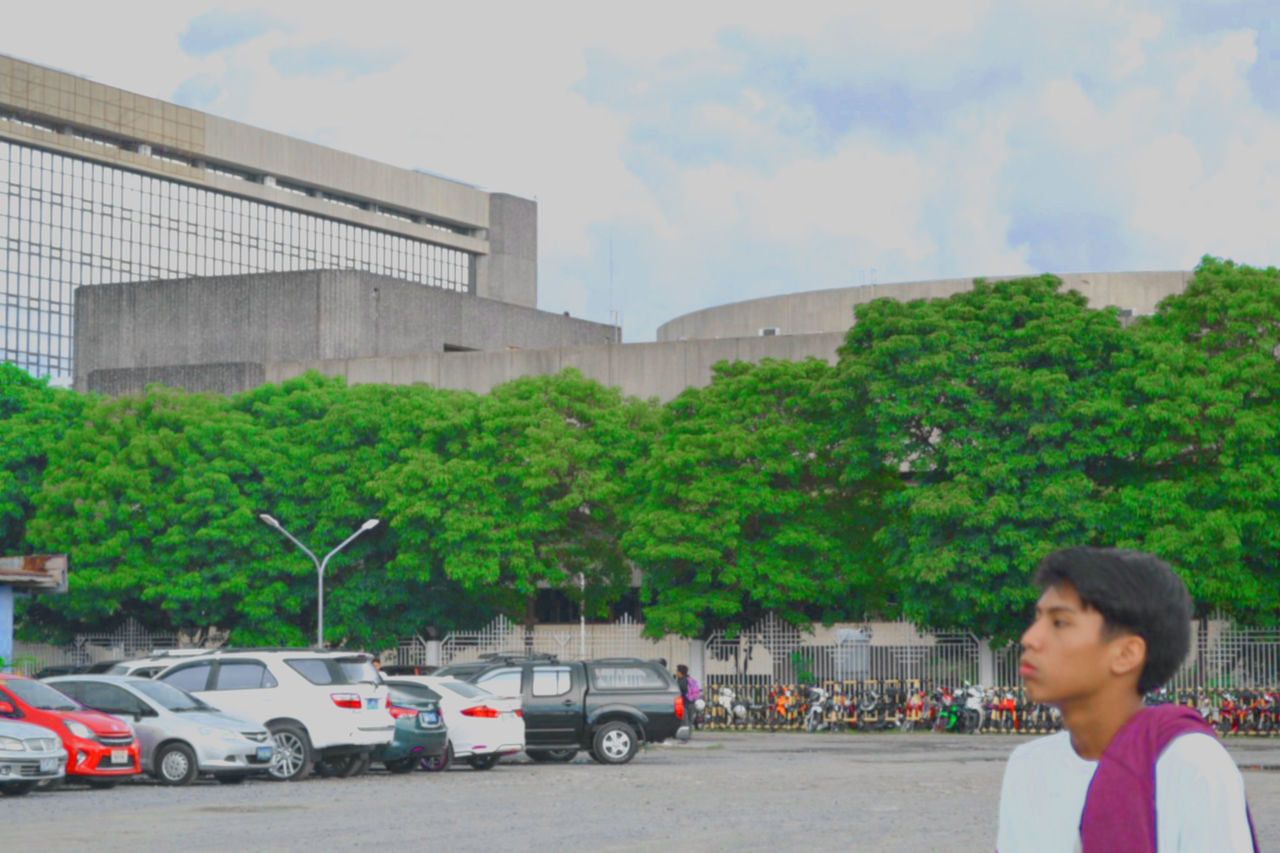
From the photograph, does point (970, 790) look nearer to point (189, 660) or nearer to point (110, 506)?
point (189, 660)

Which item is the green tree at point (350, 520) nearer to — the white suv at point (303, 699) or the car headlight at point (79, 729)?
the white suv at point (303, 699)

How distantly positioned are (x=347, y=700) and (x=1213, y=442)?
2652 centimetres

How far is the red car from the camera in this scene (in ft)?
75.9

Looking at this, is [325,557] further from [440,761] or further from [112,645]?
[440,761]

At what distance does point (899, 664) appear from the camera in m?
47.9

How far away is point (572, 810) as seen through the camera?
1973 centimetres

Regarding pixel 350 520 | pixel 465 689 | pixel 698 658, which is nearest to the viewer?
pixel 465 689

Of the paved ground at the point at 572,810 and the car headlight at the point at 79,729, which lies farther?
the car headlight at the point at 79,729

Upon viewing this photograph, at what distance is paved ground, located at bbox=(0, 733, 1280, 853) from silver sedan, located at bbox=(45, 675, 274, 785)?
0.32 metres

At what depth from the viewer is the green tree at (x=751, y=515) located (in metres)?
50.0

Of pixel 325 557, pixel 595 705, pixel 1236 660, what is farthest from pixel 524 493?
pixel 595 705

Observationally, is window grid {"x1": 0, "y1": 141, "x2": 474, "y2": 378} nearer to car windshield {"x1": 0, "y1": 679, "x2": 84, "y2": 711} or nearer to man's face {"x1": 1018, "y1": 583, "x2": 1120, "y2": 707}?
car windshield {"x1": 0, "y1": 679, "x2": 84, "y2": 711}

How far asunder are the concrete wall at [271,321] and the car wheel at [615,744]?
163 feet

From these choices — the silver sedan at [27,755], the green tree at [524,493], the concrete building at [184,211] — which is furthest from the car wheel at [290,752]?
the concrete building at [184,211]
